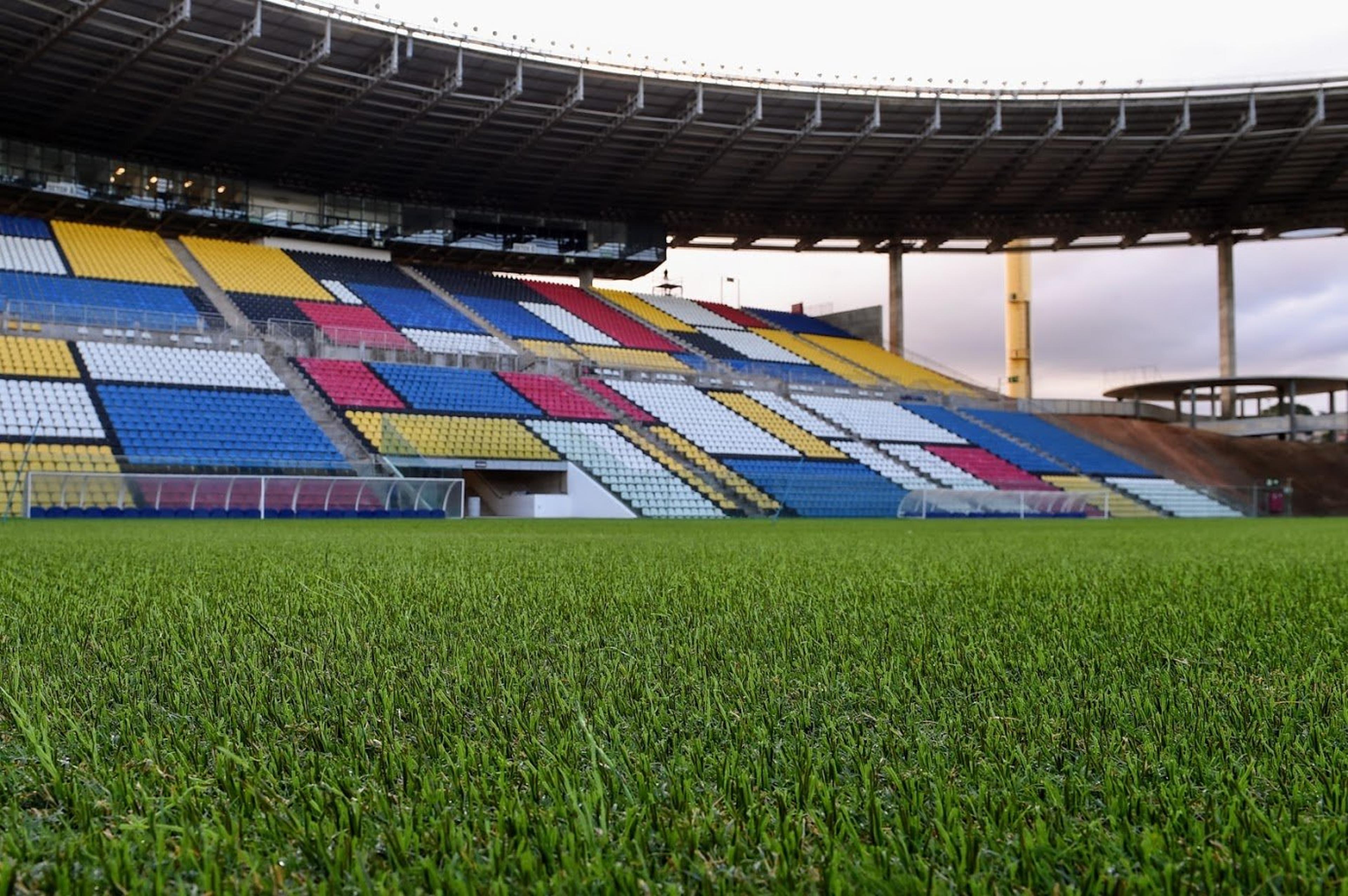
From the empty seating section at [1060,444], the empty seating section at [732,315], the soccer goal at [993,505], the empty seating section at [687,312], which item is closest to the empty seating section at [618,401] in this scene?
the soccer goal at [993,505]

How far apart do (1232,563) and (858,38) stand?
30261 millimetres

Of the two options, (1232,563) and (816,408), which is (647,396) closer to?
(816,408)

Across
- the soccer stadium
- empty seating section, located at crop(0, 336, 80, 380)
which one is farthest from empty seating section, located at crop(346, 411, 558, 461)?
empty seating section, located at crop(0, 336, 80, 380)

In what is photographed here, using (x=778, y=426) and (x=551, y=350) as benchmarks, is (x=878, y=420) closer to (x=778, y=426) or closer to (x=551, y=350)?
(x=778, y=426)

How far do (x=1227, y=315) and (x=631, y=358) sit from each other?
23.2m

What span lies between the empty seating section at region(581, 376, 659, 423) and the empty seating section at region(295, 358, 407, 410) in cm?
565

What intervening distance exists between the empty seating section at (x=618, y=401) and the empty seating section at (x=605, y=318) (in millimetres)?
4003

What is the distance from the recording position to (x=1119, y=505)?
91.9ft

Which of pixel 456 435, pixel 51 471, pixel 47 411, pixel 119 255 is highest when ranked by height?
pixel 119 255

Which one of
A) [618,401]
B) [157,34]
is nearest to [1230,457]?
[618,401]

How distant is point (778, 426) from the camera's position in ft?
91.5

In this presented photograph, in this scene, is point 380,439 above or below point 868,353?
below

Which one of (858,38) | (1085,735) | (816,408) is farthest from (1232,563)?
(858,38)

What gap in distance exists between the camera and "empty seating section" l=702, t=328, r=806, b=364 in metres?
34.4
